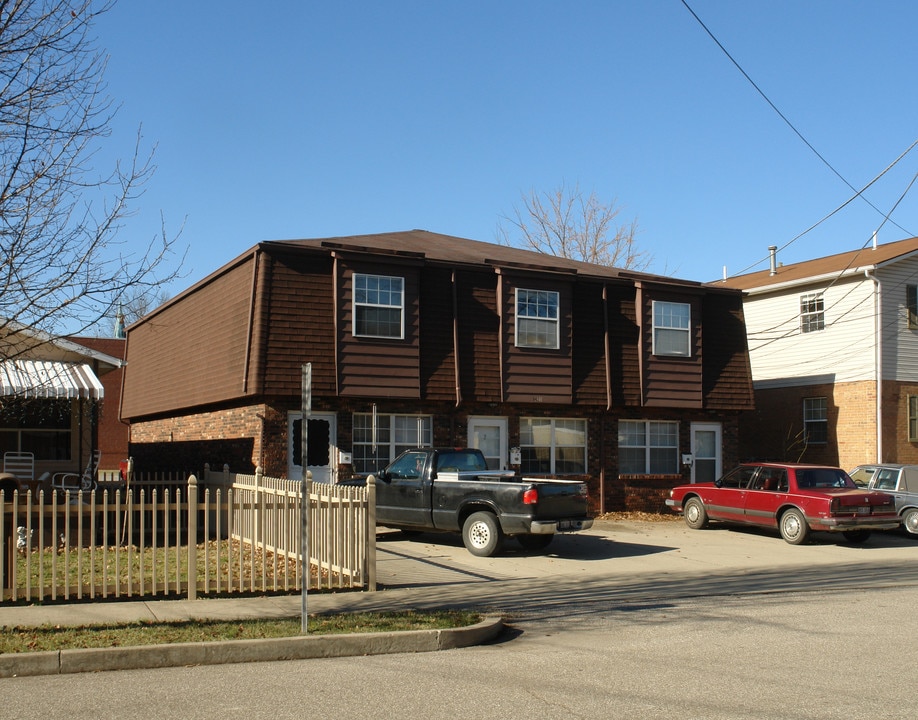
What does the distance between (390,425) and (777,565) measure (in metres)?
8.94

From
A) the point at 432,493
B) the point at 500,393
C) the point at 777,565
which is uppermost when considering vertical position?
the point at 500,393

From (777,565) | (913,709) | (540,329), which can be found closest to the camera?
(913,709)

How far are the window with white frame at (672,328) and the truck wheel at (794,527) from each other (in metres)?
6.58

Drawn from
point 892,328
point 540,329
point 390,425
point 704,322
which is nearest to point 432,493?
point 390,425

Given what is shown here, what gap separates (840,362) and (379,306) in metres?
15.7

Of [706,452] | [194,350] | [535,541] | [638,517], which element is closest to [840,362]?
[706,452]

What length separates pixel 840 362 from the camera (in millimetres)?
28875

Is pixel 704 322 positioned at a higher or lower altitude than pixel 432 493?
higher

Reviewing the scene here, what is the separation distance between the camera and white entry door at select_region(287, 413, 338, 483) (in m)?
19.7

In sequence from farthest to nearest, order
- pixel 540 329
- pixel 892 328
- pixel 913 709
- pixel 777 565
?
1. pixel 892 328
2. pixel 540 329
3. pixel 777 565
4. pixel 913 709

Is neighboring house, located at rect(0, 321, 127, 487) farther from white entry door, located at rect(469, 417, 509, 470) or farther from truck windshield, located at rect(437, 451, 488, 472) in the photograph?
white entry door, located at rect(469, 417, 509, 470)

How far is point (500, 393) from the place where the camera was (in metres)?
22.0

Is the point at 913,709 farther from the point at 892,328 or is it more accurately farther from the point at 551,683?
the point at 892,328

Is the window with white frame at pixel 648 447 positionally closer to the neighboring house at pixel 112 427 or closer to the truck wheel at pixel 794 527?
the truck wheel at pixel 794 527
